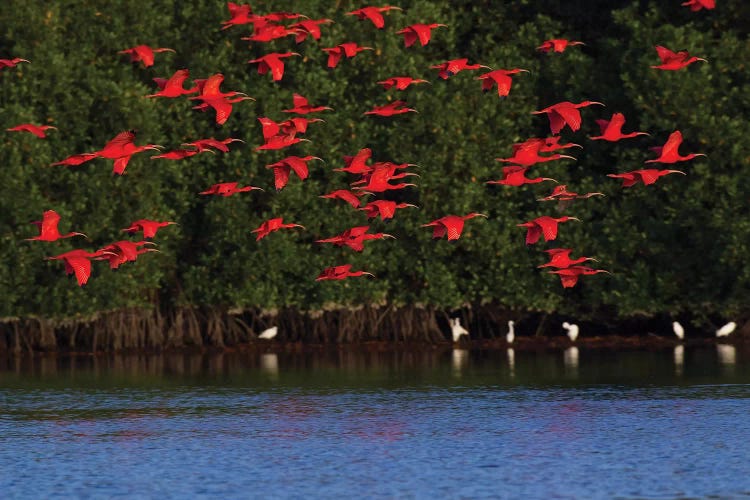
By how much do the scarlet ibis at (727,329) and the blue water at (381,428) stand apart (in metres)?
3.20

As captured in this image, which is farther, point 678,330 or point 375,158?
point 678,330

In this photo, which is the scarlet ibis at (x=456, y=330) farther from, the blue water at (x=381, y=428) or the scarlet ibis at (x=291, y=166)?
the scarlet ibis at (x=291, y=166)

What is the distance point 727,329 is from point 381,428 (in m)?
19.8

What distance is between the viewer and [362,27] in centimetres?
4759

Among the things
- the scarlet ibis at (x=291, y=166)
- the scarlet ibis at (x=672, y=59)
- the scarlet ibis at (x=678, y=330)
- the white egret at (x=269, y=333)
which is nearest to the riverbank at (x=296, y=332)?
the scarlet ibis at (x=678, y=330)

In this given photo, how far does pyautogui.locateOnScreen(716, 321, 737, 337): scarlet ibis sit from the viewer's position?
47.2 m

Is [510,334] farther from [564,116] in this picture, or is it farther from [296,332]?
[564,116]

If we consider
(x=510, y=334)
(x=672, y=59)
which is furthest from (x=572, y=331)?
(x=672, y=59)

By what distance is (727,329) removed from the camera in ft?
156

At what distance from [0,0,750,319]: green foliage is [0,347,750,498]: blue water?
3.57m

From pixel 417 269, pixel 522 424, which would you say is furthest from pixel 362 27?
pixel 522 424

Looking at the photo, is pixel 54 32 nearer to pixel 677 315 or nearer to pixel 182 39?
pixel 182 39

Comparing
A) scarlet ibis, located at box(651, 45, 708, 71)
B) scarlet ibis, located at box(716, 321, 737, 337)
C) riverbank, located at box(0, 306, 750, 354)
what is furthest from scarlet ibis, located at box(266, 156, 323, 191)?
scarlet ibis, located at box(716, 321, 737, 337)

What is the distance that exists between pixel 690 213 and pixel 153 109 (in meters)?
13.7
